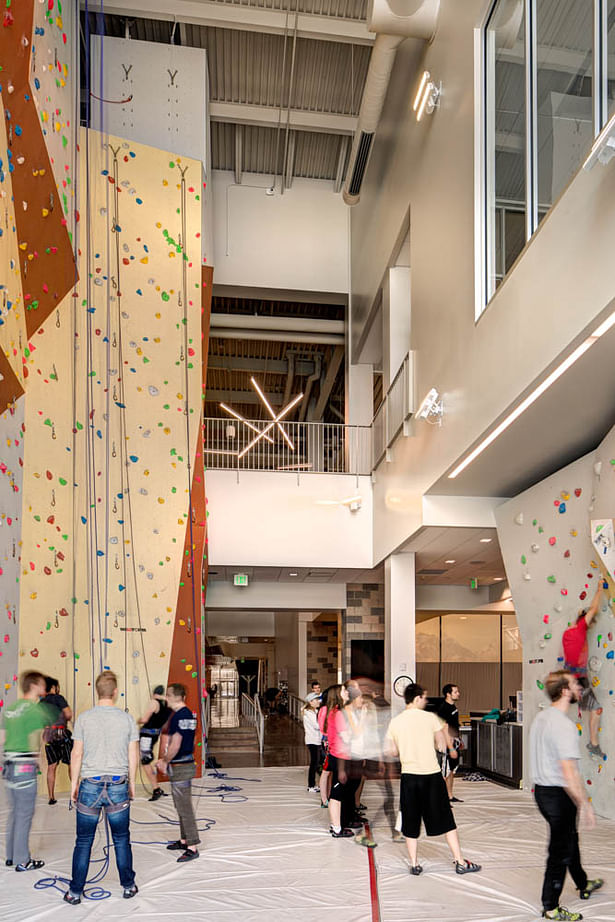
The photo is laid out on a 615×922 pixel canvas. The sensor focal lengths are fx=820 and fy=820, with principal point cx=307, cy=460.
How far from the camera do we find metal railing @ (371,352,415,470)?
10.2 m

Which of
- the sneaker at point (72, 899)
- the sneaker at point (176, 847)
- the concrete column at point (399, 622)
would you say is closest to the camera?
the sneaker at point (72, 899)

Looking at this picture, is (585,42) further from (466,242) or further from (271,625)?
(271,625)

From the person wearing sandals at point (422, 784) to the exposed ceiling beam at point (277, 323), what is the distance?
1154cm

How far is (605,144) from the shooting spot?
4.63m

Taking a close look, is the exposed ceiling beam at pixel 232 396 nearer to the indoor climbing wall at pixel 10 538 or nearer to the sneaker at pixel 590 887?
the indoor climbing wall at pixel 10 538

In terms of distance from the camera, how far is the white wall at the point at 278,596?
15.9 m

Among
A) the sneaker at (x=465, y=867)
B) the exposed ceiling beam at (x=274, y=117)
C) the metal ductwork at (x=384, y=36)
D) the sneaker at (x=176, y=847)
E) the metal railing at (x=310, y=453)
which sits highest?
the exposed ceiling beam at (x=274, y=117)

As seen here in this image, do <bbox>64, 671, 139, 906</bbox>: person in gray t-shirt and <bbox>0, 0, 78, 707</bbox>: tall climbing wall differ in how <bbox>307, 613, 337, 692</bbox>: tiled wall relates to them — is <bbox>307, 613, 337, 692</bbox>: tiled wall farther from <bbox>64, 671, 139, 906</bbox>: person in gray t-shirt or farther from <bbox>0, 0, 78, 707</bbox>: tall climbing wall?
<bbox>64, 671, 139, 906</bbox>: person in gray t-shirt

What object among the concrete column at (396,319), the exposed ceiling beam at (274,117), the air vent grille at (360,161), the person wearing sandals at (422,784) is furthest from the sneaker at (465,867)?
the exposed ceiling beam at (274,117)

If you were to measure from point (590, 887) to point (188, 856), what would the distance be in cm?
307

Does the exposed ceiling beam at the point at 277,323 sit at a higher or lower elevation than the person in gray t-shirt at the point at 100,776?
higher

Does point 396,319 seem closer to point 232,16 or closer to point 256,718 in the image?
point 232,16

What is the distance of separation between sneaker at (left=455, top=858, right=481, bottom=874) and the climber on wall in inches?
84.4

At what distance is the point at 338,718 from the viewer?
24.5ft
